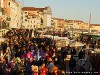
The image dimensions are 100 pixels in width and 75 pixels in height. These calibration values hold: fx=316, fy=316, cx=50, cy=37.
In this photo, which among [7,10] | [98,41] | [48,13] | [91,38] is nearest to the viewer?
[98,41]

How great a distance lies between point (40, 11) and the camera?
180 metres

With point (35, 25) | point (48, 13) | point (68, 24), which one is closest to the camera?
point (35, 25)

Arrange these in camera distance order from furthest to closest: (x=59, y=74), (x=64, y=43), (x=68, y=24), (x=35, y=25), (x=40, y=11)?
(x=68, y=24)
(x=40, y=11)
(x=35, y=25)
(x=64, y=43)
(x=59, y=74)

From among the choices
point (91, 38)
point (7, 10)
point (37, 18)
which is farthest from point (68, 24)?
point (91, 38)

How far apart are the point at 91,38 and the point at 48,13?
12971cm

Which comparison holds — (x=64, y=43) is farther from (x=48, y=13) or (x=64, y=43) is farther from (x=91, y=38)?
(x=48, y=13)

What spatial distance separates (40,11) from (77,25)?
30.2 metres

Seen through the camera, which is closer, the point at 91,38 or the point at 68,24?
the point at 91,38

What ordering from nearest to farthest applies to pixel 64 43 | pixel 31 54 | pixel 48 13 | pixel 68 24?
pixel 31 54
pixel 64 43
pixel 48 13
pixel 68 24

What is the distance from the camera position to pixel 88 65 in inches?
552

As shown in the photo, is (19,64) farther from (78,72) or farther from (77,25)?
(77,25)

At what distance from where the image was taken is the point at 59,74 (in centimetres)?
1094

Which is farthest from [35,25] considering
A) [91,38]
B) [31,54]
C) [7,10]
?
[31,54]

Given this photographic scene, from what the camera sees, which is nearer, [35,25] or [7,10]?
[7,10]
